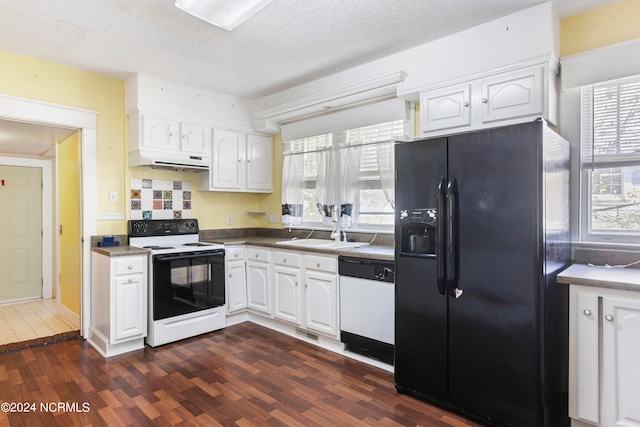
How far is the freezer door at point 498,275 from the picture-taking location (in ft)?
6.39

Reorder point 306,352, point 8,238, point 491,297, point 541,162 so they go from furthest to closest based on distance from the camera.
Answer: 1. point 8,238
2. point 306,352
3. point 491,297
4. point 541,162

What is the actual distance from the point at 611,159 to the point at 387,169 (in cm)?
157

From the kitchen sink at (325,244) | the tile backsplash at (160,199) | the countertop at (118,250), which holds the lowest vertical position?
the countertop at (118,250)

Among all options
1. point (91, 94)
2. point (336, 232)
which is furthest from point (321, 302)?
point (91, 94)

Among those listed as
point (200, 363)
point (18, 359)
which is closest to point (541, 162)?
point (200, 363)

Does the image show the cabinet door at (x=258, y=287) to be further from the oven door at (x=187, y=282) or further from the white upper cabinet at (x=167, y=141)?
the white upper cabinet at (x=167, y=141)

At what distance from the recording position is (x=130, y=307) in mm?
3193

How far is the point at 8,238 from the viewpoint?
488 cm

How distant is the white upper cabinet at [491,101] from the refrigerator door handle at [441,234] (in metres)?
0.66

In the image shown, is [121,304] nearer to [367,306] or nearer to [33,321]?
[33,321]

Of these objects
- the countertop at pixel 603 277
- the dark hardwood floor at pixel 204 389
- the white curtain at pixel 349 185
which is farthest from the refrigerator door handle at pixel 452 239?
the white curtain at pixel 349 185

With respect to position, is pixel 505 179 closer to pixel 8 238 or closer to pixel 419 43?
pixel 419 43

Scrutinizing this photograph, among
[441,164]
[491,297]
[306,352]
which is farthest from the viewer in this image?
[306,352]

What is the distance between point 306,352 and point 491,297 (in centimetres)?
171
